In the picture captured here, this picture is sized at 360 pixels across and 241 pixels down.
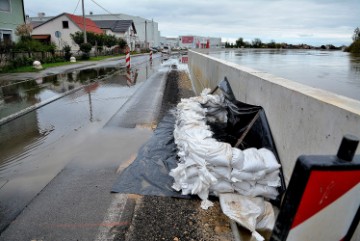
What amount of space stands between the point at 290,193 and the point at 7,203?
366cm

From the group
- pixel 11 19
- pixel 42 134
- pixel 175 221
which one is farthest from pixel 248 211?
pixel 11 19

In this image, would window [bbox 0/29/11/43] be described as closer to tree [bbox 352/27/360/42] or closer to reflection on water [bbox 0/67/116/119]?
reflection on water [bbox 0/67/116/119]

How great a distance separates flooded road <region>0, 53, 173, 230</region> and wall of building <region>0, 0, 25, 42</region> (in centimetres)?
1386

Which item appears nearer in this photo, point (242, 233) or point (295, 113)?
point (242, 233)

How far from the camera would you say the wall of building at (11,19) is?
22.5 metres

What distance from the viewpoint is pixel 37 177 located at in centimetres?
432

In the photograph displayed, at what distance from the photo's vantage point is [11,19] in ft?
77.1

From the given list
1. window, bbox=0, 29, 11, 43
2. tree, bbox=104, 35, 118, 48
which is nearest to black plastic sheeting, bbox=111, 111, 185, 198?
window, bbox=0, 29, 11, 43

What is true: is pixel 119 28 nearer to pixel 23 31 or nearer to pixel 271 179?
pixel 23 31

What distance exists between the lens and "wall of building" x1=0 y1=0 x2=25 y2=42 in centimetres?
2247

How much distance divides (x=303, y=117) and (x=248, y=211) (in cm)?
116

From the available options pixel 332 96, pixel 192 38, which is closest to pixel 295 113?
pixel 332 96

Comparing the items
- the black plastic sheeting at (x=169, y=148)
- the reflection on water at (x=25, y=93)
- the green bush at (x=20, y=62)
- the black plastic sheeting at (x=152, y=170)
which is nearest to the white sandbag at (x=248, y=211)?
the black plastic sheeting at (x=169, y=148)

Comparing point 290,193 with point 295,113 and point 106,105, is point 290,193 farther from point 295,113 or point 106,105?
point 106,105
